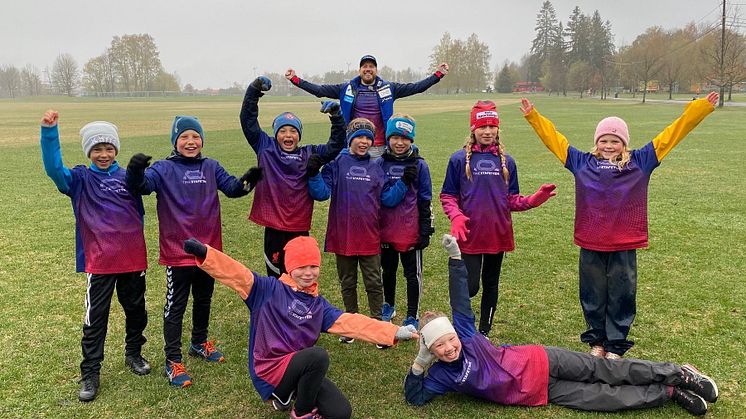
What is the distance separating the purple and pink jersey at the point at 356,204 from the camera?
4.93m

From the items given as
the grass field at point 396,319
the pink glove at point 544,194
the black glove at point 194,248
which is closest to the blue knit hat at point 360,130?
the pink glove at point 544,194

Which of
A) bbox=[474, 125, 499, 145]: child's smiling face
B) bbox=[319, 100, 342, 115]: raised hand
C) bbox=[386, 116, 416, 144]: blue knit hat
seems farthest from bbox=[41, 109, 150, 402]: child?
bbox=[474, 125, 499, 145]: child's smiling face

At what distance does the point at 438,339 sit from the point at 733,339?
330 cm

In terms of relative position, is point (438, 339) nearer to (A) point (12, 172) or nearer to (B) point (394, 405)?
(B) point (394, 405)

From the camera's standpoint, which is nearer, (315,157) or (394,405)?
(394,405)

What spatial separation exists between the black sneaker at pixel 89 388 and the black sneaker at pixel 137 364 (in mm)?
338

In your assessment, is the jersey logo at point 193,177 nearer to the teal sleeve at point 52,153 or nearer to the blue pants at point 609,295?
the teal sleeve at point 52,153

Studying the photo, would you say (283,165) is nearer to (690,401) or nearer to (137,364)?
(137,364)

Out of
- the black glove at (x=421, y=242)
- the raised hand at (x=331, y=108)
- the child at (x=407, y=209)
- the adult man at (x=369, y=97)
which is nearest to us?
the raised hand at (x=331, y=108)

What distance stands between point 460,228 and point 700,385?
7.10ft

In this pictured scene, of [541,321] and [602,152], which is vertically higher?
[602,152]

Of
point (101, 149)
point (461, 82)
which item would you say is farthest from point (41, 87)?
point (101, 149)

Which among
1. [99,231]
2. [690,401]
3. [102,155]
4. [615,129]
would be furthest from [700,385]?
[102,155]

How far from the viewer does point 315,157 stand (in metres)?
4.95
